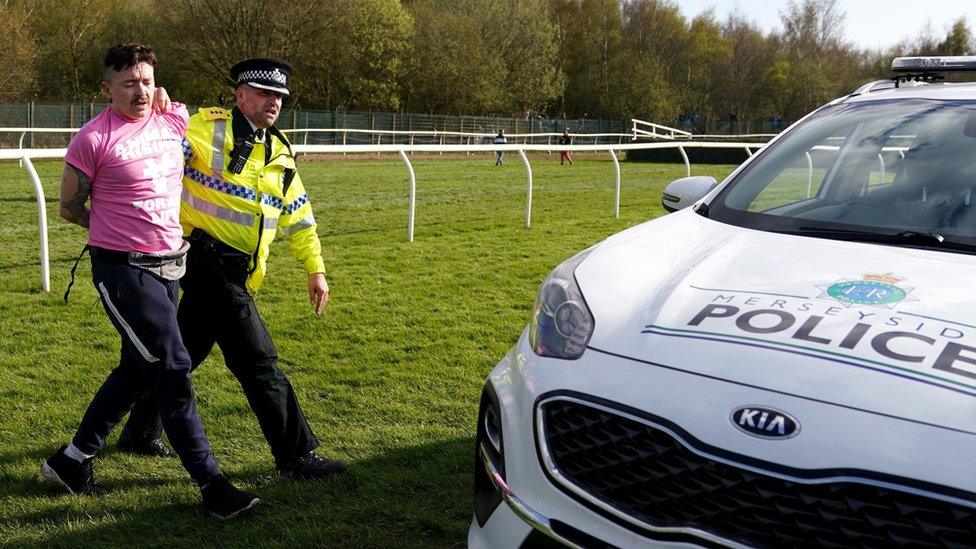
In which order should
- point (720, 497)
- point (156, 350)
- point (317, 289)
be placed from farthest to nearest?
point (317, 289) → point (156, 350) → point (720, 497)

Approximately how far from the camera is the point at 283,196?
3.93 metres

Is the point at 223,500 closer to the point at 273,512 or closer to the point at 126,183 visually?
the point at 273,512

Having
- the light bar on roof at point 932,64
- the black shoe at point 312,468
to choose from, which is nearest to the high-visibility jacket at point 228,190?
the black shoe at point 312,468

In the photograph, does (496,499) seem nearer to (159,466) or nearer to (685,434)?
(685,434)

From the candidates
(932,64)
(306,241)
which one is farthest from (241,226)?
(932,64)

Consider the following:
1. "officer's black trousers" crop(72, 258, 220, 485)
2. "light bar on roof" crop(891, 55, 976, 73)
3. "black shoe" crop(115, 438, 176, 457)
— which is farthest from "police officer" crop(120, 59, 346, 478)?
"light bar on roof" crop(891, 55, 976, 73)

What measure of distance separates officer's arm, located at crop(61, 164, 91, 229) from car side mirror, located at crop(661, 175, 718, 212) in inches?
90.5

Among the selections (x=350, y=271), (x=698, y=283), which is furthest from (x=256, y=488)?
(x=350, y=271)

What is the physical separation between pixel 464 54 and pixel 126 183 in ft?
181

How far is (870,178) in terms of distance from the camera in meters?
3.69

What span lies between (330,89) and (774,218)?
5044 cm

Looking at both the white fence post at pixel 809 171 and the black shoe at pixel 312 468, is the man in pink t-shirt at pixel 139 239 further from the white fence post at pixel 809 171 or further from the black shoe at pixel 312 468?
the white fence post at pixel 809 171

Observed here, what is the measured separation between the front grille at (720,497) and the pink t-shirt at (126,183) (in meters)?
1.85

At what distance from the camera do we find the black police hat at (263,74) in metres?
3.77
